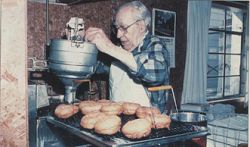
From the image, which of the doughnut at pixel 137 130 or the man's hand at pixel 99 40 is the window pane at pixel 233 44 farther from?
the doughnut at pixel 137 130

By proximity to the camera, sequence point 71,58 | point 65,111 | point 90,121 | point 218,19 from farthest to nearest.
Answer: point 218,19
point 65,111
point 71,58
point 90,121

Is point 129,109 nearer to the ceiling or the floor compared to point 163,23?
nearer to the floor

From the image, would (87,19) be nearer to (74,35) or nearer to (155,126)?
(74,35)

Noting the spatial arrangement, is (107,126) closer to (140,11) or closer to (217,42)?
(140,11)

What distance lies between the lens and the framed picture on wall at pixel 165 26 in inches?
171

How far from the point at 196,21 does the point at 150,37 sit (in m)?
2.88

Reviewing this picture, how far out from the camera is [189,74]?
4.84 metres

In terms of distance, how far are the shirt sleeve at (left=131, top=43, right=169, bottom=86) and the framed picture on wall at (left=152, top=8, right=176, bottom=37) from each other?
227 centimetres

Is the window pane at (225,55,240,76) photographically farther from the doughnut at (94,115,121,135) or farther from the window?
the doughnut at (94,115,121,135)

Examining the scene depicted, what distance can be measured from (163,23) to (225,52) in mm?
2234

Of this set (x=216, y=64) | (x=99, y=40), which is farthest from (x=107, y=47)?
(x=216, y=64)

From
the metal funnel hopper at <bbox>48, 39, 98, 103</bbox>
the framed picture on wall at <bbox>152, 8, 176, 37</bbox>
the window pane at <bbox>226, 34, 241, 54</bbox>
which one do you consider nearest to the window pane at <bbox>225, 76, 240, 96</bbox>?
the window pane at <bbox>226, 34, 241, 54</bbox>

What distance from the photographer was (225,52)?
6051mm

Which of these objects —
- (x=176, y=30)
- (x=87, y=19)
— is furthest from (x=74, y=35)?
(x=176, y=30)
